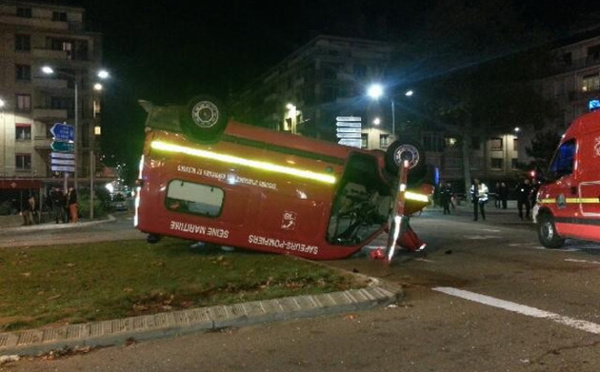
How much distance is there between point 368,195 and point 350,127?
29.7m

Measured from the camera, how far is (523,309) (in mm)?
6910

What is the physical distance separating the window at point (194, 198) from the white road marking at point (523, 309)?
13.9ft

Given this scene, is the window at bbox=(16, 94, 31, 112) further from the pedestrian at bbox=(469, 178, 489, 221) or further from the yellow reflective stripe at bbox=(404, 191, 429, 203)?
the yellow reflective stripe at bbox=(404, 191, 429, 203)

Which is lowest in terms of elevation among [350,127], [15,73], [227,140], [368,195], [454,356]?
[454,356]

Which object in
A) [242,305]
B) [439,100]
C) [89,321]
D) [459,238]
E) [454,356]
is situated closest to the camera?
[454,356]

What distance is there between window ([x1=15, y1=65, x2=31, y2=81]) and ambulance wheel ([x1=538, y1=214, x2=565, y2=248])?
179 ft

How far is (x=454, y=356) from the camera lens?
17.2ft

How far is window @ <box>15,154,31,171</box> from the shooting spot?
55.6 metres

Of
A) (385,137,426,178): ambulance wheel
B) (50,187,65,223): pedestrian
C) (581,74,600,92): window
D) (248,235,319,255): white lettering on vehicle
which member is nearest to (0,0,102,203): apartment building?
(50,187,65,223): pedestrian

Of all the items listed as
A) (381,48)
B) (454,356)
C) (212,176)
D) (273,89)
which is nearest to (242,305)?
(454,356)

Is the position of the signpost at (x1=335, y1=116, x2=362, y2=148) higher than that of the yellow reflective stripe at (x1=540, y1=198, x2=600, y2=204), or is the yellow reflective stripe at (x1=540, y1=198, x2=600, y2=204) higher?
the signpost at (x1=335, y1=116, x2=362, y2=148)

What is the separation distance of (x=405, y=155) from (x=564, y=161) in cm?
367

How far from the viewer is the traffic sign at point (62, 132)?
29.8m

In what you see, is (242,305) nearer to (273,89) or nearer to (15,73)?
(15,73)
